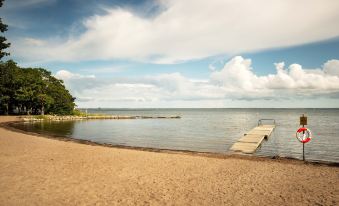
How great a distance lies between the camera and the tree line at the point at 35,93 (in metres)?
61.1

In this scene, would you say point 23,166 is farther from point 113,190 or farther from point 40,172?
point 113,190

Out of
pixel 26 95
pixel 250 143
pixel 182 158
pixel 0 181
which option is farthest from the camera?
pixel 26 95

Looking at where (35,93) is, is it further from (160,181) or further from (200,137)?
(160,181)

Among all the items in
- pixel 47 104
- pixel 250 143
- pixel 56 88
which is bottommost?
pixel 250 143

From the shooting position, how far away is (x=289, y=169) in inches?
509

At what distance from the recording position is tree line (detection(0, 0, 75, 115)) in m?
61.1

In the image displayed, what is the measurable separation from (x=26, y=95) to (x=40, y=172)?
5741cm

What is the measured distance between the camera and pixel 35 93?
6394 cm

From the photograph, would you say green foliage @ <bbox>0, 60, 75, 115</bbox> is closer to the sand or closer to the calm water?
the calm water

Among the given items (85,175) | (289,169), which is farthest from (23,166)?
(289,169)

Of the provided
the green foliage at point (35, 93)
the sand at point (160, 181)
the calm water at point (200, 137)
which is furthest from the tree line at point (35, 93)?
the sand at point (160, 181)

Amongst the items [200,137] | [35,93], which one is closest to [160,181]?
[200,137]

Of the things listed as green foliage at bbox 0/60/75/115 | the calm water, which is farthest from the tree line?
the calm water

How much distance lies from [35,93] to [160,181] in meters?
63.6
